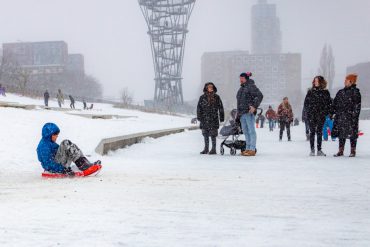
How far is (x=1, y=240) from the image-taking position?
250 centimetres

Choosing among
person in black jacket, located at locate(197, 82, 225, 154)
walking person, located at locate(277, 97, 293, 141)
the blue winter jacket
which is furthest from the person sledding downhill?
walking person, located at locate(277, 97, 293, 141)

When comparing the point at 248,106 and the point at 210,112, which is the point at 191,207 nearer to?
the point at 248,106

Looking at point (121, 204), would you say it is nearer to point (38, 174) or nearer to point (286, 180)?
point (286, 180)

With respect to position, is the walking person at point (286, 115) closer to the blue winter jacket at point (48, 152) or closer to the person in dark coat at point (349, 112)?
the person in dark coat at point (349, 112)

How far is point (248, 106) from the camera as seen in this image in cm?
803

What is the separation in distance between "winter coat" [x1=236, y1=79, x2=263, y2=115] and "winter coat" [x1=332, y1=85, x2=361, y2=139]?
1480 millimetres

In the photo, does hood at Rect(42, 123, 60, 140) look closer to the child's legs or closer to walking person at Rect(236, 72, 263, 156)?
the child's legs

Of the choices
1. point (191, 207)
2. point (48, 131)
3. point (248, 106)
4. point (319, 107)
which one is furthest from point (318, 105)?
point (191, 207)

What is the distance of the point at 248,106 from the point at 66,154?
4.03m

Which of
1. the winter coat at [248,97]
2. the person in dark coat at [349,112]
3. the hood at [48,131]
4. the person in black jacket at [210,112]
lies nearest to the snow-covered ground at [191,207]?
the hood at [48,131]

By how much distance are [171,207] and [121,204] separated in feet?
1.45

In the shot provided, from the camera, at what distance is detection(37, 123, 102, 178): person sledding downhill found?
204 inches

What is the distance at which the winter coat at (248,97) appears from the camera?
7.95 metres

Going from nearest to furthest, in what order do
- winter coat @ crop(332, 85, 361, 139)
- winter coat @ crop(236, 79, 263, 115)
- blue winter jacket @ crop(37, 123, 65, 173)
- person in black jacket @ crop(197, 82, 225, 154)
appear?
blue winter jacket @ crop(37, 123, 65, 173), winter coat @ crop(332, 85, 361, 139), winter coat @ crop(236, 79, 263, 115), person in black jacket @ crop(197, 82, 225, 154)
